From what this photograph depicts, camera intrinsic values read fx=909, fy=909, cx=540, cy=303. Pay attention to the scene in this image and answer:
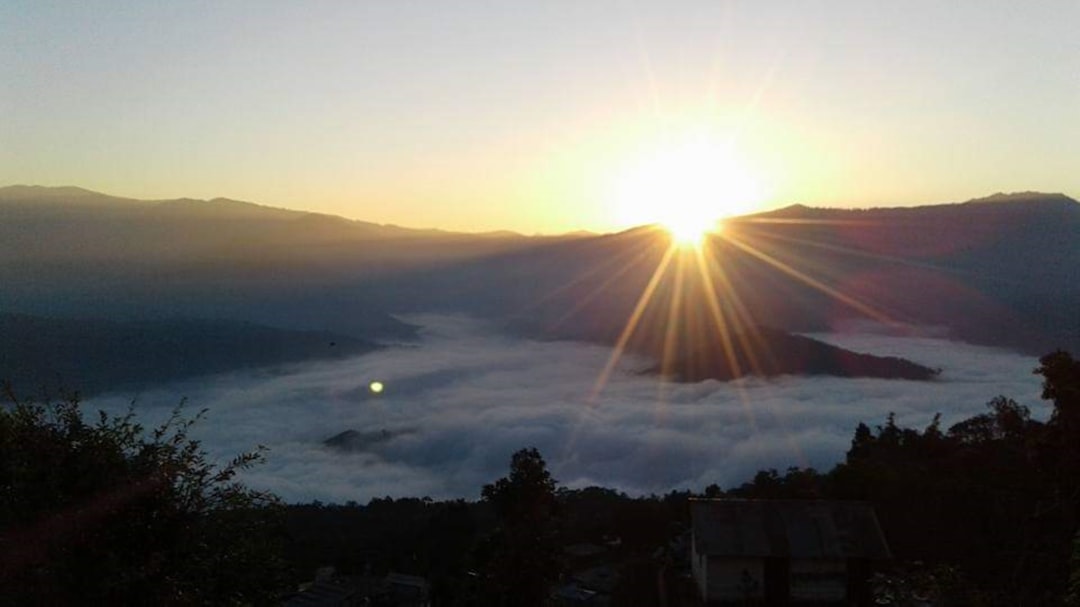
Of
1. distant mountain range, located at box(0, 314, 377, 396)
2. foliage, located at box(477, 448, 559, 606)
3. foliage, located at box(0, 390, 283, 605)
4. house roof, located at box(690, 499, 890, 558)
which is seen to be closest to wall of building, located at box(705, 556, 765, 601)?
house roof, located at box(690, 499, 890, 558)

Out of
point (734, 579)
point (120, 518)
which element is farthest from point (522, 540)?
point (120, 518)

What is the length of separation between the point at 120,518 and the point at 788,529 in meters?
11.6

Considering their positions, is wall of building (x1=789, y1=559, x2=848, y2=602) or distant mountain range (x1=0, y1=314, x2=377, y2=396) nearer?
wall of building (x1=789, y1=559, x2=848, y2=602)

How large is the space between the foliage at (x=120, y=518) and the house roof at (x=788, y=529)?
10.1m

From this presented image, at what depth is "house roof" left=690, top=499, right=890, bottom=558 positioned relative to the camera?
14.2 m

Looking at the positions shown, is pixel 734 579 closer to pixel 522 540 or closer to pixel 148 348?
pixel 522 540

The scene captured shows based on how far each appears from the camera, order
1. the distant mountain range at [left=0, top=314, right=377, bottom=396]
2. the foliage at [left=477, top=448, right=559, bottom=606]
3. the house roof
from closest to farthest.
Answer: the foliage at [left=477, top=448, right=559, bottom=606], the house roof, the distant mountain range at [left=0, top=314, right=377, bottom=396]

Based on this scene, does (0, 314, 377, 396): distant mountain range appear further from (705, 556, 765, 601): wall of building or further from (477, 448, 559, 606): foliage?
(477, 448, 559, 606): foliage

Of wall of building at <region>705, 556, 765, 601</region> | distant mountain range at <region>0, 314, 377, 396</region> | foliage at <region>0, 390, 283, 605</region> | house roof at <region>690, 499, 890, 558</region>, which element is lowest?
distant mountain range at <region>0, 314, 377, 396</region>

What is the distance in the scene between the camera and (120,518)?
17.3ft

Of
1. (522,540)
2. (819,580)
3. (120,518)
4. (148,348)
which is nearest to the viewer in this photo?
(120,518)

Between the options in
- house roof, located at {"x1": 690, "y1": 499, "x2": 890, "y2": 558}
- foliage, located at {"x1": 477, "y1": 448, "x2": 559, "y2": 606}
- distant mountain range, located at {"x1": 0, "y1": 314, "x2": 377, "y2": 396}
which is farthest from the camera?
distant mountain range, located at {"x1": 0, "y1": 314, "x2": 377, "y2": 396}

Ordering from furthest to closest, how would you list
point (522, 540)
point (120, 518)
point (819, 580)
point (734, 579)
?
point (734, 579) < point (819, 580) < point (522, 540) < point (120, 518)

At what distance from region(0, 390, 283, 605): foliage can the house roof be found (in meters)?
10.1
